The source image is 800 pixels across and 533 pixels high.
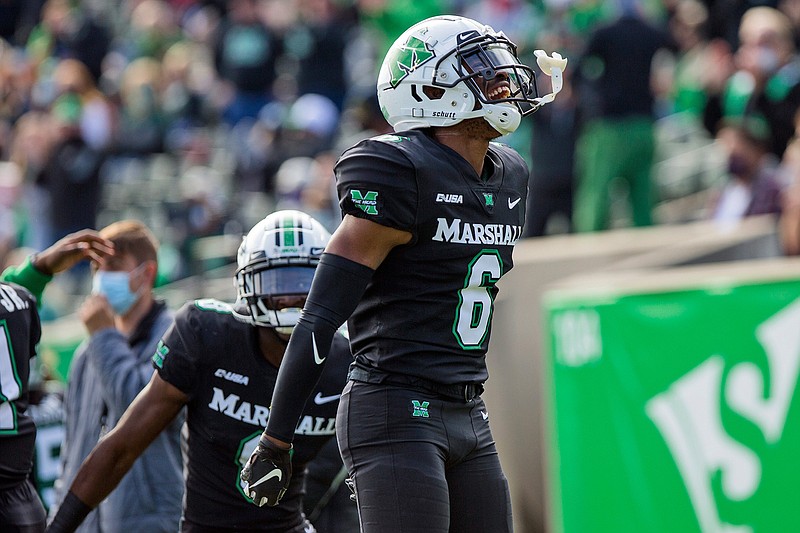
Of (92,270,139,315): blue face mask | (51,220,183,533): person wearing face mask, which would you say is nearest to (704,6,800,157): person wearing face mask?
(51,220,183,533): person wearing face mask

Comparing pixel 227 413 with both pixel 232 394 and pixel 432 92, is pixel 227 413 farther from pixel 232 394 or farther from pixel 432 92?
pixel 432 92

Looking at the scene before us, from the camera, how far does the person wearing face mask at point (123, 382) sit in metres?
5.24

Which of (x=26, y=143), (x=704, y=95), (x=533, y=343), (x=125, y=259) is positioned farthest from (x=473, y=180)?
(x=26, y=143)

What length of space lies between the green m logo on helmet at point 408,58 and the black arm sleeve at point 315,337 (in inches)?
23.0

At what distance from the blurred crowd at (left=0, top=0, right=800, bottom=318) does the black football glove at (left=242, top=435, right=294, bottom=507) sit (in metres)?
4.83

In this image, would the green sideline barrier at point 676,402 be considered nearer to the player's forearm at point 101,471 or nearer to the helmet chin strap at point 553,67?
the helmet chin strap at point 553,67

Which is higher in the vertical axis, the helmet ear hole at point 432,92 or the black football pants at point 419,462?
the helmet ear hole at point 432,92

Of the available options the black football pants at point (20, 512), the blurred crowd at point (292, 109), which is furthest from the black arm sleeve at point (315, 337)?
the blurred crowd at point (292, 109)

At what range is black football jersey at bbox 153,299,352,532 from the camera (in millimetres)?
4414

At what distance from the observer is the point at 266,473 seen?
3.60 meters

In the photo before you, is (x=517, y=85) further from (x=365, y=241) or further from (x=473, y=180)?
(x=365, y=241)

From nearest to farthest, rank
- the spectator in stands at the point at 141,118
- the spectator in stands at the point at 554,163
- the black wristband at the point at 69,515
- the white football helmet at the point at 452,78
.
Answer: the white football helmet at the point at 452,78 < the black wristband at the point at 69,515 < the spectator in stands at the point at 554,163 < the spectator in stands at the point at 141,118

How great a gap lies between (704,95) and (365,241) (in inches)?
304

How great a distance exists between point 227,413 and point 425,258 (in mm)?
1075
